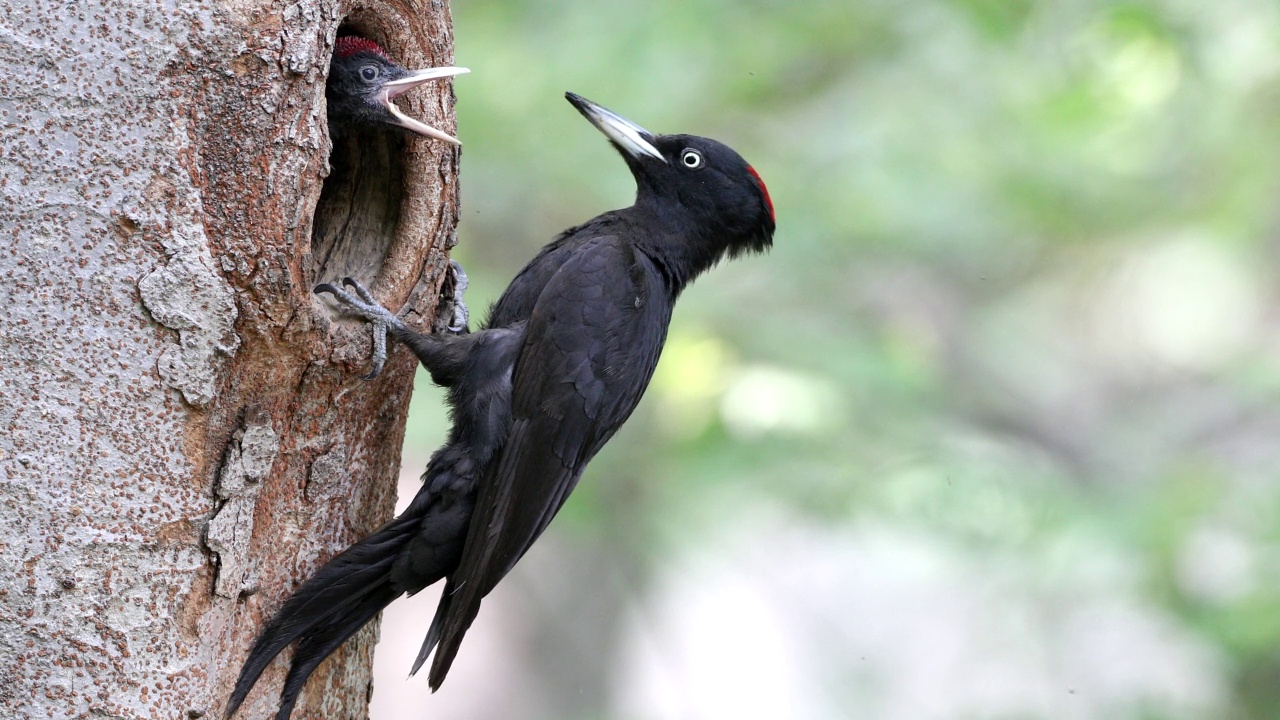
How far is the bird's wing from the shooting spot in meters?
2.63

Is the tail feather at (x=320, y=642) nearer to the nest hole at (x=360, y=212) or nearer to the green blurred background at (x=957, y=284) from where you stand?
the nest hole at (x=360, y=212)

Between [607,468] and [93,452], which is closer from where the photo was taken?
[93,452]

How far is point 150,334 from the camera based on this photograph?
6.55 feet

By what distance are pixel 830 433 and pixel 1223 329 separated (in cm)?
267

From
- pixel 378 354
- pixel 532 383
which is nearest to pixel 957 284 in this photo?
pixel 532 383

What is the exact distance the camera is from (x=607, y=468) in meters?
5.60

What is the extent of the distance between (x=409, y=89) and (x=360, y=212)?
33cm

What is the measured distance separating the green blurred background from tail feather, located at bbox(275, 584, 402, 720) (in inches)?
97.4

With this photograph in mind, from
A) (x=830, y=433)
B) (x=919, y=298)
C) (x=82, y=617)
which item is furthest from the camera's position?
(x=919, y=298)

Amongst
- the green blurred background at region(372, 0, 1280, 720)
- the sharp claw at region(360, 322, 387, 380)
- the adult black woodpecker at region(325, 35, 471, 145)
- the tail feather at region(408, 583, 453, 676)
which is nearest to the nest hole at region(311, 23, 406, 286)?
the adult black woodpecker at region(325, 35, 471, 145)

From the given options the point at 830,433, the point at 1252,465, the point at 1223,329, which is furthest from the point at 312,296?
the point at 1223,329

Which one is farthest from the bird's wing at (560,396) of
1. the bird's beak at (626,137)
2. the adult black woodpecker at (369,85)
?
the adult black woodpecker at (369,85)

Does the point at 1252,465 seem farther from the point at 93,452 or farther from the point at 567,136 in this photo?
the point at 93,452

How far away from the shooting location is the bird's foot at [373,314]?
248 cm
